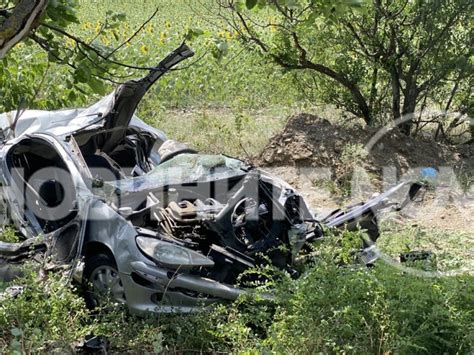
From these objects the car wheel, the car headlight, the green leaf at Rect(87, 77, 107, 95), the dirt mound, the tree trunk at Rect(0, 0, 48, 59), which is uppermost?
the tree trunk at Rect(0, 0, 48, 59)

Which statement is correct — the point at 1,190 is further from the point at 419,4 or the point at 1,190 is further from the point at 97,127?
the point at 419,4

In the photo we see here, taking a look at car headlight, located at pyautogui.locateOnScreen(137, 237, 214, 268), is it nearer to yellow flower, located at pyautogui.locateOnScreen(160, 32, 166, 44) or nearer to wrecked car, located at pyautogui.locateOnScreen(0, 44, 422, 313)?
wrecked car, located at pyautogui.locateOnScreen(0, 44, 422, 313)

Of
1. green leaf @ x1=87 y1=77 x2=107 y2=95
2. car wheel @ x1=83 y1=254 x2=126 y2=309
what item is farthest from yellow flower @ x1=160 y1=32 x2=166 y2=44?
car wheel @ x1=83 y1=254 x2=126 y2=309

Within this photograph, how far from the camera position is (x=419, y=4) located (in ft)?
33.7

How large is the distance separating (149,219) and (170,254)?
1.98 ft

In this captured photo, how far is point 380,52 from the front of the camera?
10805mm

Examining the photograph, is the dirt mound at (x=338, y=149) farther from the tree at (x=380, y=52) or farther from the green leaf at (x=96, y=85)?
the green leaf at (x=96, y=85)

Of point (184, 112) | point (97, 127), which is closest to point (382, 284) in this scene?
point (97, 127)

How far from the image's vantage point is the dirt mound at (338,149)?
1027cm

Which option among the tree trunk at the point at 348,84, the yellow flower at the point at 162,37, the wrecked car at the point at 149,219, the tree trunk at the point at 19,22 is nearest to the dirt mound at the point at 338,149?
the tree trunk at the point at 348,84

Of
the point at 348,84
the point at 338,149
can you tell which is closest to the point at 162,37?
the point at 348,84

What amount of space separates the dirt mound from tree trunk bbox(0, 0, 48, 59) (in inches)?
254

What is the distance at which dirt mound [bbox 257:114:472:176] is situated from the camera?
10273 mm

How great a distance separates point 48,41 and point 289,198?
94.6 inches
